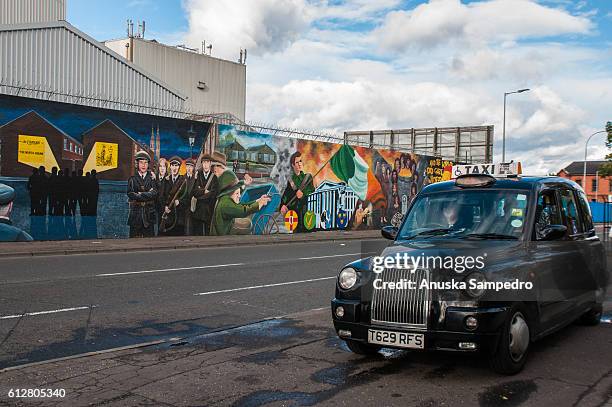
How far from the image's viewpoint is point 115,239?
68.8 feet

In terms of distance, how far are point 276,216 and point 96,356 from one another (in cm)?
2151

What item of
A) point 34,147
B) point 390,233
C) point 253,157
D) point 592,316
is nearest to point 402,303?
point 390,233

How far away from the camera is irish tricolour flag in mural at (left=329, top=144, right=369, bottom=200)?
101ft

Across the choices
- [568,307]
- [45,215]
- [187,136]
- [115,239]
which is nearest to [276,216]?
[187,136]

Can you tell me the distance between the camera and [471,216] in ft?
20.3

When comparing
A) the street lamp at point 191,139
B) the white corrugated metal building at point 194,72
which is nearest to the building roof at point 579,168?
the white corrugated metal building at point 194,72

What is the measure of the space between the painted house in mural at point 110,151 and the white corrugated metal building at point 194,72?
18.4 metres

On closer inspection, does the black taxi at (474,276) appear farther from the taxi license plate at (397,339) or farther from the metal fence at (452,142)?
the metal fence at (452,142)

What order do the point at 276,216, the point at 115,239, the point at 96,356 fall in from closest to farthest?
the point at 96,356 < the point at 115,239 < the point at 276,216

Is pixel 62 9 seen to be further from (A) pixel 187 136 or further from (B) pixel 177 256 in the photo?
(B) pixel 177 256

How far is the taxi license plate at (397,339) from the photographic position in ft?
16.6

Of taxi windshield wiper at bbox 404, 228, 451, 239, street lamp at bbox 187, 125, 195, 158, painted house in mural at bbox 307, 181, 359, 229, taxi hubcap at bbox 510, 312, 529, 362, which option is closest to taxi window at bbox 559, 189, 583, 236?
taxi windshield wiper at bbox 404, 228, 451, 239

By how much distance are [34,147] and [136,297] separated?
1215 centimetres

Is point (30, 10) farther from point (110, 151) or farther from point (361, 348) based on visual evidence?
point (361, 348)
